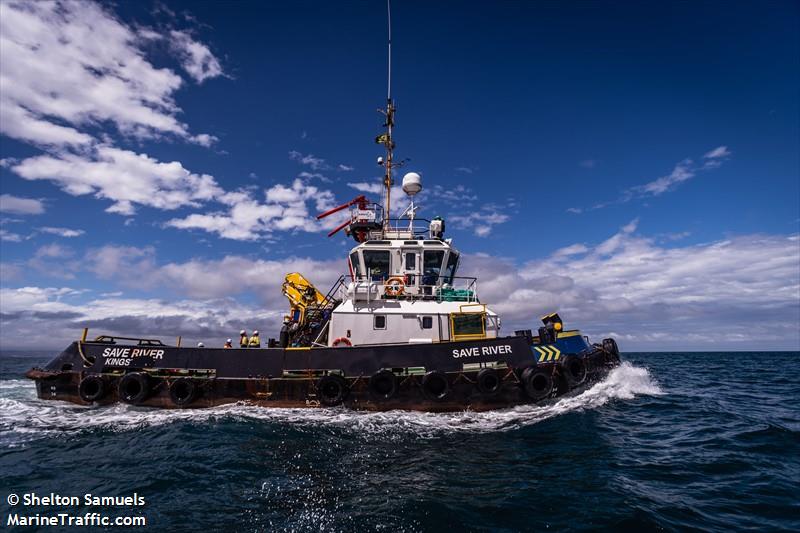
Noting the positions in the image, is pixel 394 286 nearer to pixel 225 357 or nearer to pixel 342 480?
pixel 225 357

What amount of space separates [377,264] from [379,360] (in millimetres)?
3800

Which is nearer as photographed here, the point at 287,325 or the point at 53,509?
the point at 53,509

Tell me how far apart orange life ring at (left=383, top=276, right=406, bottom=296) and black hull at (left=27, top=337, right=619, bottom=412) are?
2209 mm

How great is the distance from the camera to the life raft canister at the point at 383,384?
1073 centimetres

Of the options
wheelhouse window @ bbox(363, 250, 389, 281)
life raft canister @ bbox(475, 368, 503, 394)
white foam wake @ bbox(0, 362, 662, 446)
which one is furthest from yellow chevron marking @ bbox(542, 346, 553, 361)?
wheelhouse window @ bbox(363, 250, 389, 281)

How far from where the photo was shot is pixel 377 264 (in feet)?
44.4

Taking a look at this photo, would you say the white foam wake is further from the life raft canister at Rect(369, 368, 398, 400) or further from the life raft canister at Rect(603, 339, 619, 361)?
the life raft canister at Rect(603, 339, 619, 361)

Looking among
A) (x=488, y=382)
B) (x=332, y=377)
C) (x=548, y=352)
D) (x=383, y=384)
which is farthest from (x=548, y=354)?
(x=332, y=377)

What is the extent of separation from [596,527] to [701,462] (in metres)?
3.84

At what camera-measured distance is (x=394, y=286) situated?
12820 millimetres

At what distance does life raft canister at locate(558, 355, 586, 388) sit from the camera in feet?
35.8

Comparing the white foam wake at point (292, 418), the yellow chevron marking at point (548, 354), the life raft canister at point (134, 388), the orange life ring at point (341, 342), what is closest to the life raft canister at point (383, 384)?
the white foam wake at point (292, 418)

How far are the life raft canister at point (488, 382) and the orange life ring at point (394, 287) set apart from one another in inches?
152

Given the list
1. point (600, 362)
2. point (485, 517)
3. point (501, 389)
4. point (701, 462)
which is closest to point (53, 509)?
point (485, 517)
